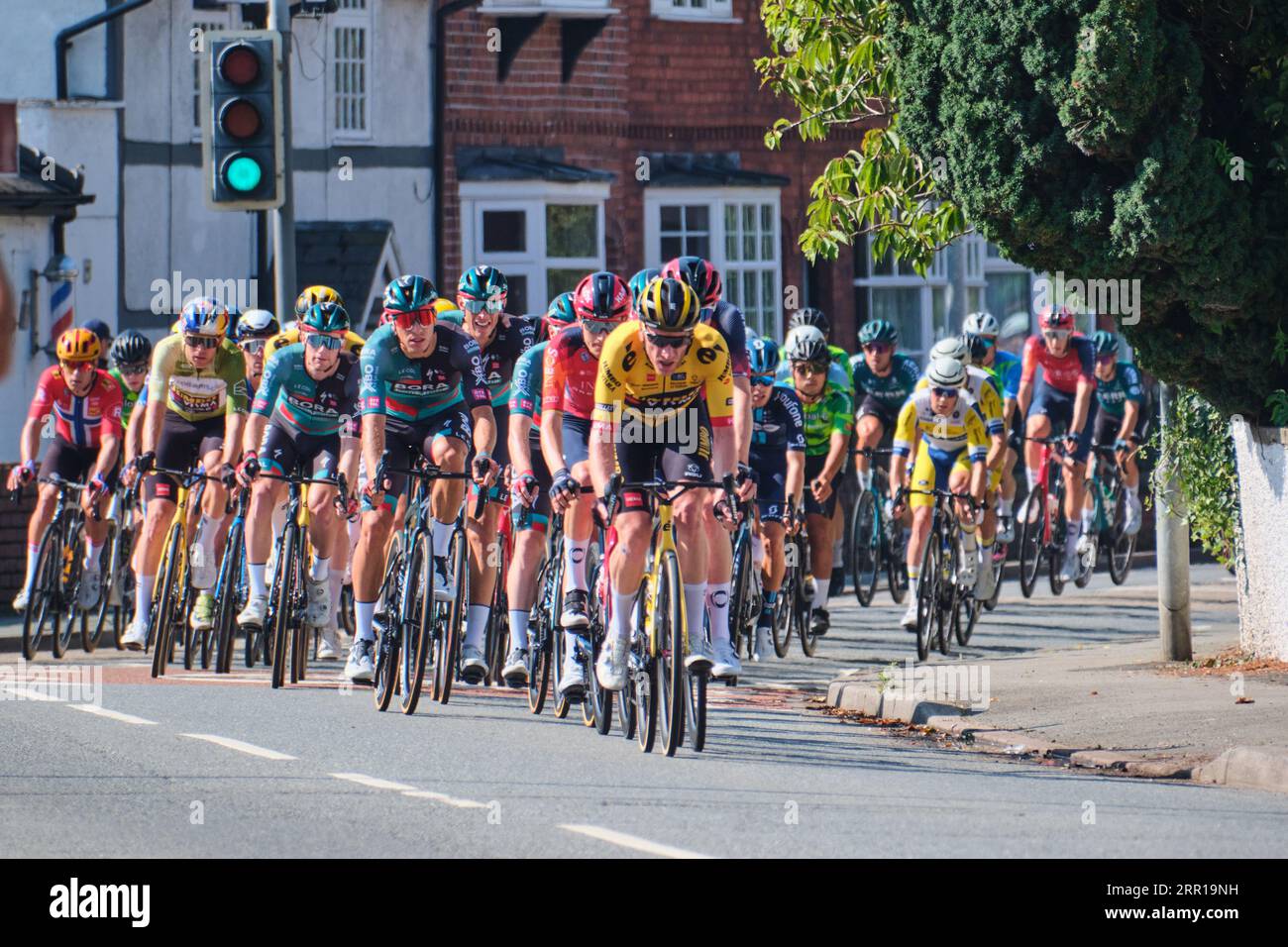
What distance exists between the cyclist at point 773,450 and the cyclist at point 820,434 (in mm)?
711

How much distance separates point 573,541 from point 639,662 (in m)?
0.85

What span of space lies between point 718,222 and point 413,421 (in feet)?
Result: 59.0

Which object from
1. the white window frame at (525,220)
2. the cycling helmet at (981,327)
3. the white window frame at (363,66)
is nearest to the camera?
the cycling helmet at (981,327)

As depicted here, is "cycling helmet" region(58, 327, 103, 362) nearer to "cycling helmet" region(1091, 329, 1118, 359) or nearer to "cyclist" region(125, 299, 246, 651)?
"cyclist" region(125, 299, 246, 651)

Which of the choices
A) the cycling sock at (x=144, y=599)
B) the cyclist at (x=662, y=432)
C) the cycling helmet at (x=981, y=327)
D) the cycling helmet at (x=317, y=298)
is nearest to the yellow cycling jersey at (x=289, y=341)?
the cycling helmet at (x=317, y=298)

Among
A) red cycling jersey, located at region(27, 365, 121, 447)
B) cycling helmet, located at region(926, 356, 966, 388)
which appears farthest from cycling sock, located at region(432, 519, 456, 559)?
red cycling jersey, located at region(27, 365, 121, 447)

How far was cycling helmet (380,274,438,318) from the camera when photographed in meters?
13.0

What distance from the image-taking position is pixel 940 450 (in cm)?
1725

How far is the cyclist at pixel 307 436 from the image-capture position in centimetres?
Answer: 1438

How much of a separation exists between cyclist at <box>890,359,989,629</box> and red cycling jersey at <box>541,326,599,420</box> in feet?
15.6

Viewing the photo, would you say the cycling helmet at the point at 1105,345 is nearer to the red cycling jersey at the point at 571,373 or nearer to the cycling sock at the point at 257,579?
the cycling sock at the point at 257,579

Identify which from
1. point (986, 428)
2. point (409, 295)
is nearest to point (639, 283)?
point (409, 295)

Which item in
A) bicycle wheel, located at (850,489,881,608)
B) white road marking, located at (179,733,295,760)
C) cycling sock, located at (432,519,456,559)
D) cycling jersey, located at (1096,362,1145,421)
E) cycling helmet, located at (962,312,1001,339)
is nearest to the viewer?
white road marking, located at (179,733,295,760)

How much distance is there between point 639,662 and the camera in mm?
11312
